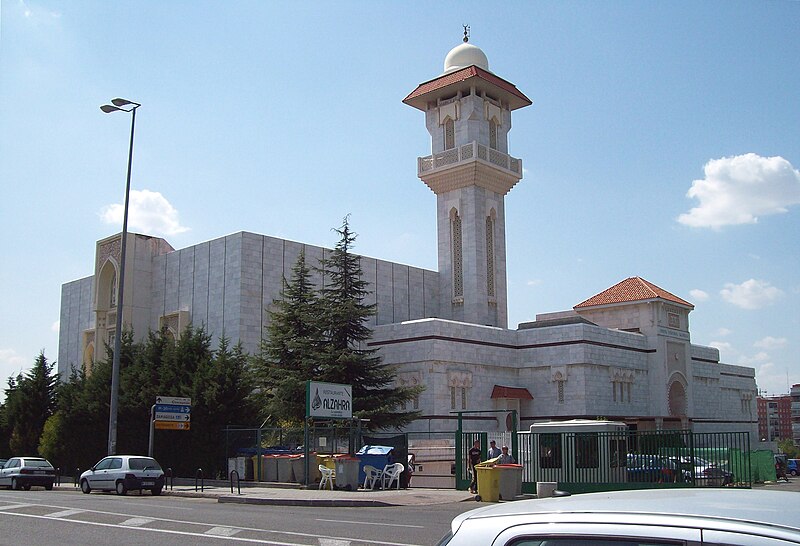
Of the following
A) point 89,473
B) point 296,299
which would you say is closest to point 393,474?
point 89,473

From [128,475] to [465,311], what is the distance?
1079 inches

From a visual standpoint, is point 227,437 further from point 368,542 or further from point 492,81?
point 492,81

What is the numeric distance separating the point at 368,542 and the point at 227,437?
19.8 meters

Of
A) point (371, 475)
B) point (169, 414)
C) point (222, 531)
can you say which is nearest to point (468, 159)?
point (169, 414)

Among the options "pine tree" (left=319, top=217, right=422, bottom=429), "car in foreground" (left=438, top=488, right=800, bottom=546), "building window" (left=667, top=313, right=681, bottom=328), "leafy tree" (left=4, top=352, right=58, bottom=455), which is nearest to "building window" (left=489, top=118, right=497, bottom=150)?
"building window" (left=667, top=313, right=681, bottom=328)

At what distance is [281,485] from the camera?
91.9 feet

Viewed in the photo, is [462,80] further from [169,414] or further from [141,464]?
[141,464]

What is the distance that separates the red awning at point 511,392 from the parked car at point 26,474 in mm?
22338

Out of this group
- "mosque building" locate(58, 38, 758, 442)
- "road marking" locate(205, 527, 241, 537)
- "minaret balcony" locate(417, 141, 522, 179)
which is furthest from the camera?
"minaret balcony" locate(417, 141, 522, 179)

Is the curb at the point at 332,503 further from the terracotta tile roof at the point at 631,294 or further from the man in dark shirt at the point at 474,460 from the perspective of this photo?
the terracotta tile roof at the point at 631,294

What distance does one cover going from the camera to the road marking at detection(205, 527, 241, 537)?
547 inches

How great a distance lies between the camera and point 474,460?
82.5 ft

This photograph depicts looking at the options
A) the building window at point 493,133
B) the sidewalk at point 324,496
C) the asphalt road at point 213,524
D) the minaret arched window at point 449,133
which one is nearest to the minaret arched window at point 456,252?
the minaret arched window at point 449,133

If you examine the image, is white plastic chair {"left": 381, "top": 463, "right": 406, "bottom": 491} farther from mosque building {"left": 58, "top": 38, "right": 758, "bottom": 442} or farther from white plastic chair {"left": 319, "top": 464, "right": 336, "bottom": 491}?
mosque building {"left": 58, "top": 38, "right": 758, "bottom": 442}
